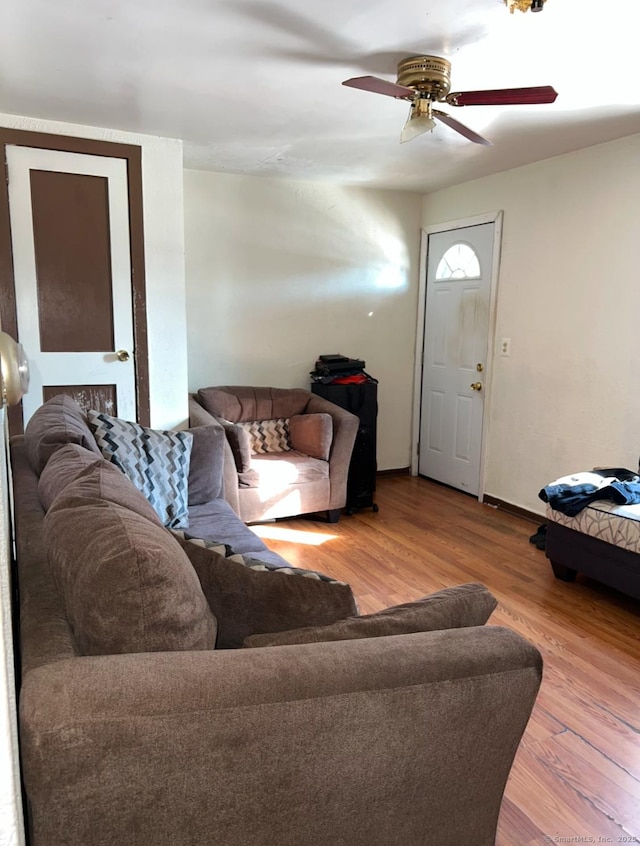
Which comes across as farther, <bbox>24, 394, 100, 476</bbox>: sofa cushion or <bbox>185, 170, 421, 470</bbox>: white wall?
<bbox>185, 170, 421, 470</bbox>: white wall

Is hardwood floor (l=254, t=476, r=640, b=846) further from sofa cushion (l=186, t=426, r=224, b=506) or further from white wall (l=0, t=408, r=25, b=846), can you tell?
white wall (l=0, t=408, r=25, b=846)

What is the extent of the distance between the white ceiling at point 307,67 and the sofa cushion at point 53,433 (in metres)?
1.33

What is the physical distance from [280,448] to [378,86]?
2.47 meters

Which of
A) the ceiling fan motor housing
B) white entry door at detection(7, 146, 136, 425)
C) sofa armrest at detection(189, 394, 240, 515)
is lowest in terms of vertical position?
sofa armrest at detection(189, 394, 240, 515)

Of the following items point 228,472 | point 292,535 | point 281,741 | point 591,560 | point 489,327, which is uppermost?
point 489,327

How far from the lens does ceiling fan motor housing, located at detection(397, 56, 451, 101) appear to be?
222 centimetres

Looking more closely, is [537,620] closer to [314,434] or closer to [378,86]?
[314,434]

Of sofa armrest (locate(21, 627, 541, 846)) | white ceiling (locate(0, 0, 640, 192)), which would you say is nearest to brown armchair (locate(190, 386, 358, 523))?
white ceiling (locate(0, 0, 640, 192))

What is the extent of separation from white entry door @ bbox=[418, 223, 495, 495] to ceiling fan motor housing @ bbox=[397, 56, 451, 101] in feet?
6.43

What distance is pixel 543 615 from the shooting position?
8.82 ft

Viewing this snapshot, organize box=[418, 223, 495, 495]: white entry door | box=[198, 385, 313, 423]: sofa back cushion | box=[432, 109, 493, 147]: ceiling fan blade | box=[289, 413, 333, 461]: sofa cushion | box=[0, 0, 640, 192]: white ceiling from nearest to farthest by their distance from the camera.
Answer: box=[0, 0, 640, 192]: white ceiling, box=[432, 109, 493, 147]: ceiling fan blade, box=[289, 413, 333, 461]: sofa cushion, box=[198, 385, 313, 423]: sofa back cushion, box=[418, 223, 495, 495]: white entry door

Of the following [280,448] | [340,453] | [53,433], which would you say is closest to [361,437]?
[340,453]

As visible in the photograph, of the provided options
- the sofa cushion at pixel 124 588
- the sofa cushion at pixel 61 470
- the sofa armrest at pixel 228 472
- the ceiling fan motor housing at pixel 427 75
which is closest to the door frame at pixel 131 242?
the sofa armrest at pixel 228 472

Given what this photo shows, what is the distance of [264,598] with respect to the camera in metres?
1.15
